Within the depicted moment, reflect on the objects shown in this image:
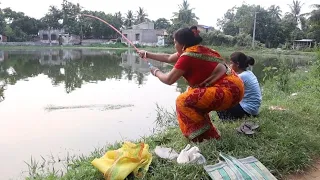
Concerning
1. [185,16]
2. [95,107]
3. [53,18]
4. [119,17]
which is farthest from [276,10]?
[95,107]

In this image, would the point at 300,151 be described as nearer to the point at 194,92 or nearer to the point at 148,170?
the point at 194,92

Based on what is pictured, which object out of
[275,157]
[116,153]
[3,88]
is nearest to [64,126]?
[116,153]

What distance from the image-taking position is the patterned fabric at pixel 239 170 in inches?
93.9

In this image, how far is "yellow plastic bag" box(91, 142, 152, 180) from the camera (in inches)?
93.2

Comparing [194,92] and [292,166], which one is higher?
[194,92]

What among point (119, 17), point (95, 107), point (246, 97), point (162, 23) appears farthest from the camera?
point (162, 23)

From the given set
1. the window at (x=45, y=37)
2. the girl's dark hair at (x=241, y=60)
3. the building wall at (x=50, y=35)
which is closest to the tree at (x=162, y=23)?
the building wall at (x=50, y=35)

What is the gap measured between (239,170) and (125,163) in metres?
0.85

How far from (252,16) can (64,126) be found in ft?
116

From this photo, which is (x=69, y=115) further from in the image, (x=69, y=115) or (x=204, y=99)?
(x=204, y=99)

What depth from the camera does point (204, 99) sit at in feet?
9.65

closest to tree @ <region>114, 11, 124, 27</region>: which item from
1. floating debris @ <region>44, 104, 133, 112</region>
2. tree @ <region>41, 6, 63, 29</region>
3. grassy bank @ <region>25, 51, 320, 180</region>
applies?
tree @ <region>41, 6, 63, 29</region>

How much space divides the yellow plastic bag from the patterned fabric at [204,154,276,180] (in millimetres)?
481

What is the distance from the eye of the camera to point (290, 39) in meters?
38.2
